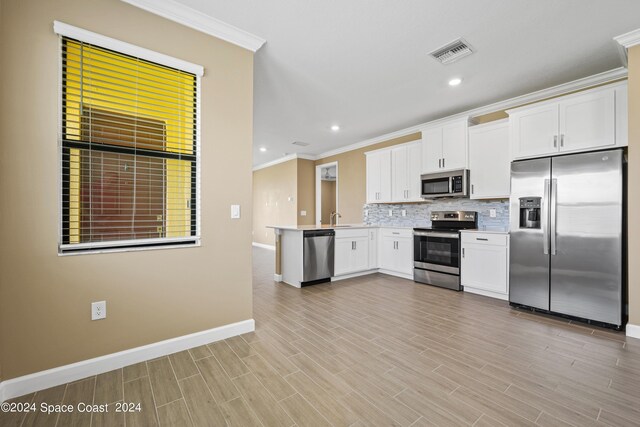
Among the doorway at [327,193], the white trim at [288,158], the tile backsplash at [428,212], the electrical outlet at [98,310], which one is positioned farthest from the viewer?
the doorway at [327,193]

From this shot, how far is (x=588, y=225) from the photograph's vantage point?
290 centimetres

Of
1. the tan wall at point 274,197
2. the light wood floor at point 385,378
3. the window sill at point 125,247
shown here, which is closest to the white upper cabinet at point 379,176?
the tan wall at point 274,197

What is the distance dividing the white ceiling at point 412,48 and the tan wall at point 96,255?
61 cm

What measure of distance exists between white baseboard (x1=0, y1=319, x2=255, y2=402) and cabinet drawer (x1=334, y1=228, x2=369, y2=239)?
8.12 ft

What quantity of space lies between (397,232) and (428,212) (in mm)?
708

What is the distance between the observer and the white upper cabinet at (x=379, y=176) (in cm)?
550

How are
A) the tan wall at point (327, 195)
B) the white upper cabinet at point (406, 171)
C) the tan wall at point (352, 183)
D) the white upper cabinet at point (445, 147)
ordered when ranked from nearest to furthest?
the white upper cabinet at point (445, 147) < the white upper cabinet at point (406, 171) < the tan wall at point (352, 183) < the tan wall at point (327, 195)

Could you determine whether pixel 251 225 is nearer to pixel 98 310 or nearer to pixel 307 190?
pixel 98 310

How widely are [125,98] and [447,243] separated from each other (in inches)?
168

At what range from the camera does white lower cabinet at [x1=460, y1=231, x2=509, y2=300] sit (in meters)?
3.67

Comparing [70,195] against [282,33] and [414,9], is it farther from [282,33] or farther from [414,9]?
[414,9]

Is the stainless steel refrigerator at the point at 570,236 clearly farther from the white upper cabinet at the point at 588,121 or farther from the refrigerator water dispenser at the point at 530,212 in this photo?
the white upper cabinet at the point at 588,121

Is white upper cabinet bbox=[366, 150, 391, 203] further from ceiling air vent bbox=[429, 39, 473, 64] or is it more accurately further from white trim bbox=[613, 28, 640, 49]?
white trim bbox=[613, 28, 640, 49]

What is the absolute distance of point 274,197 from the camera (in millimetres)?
8891
